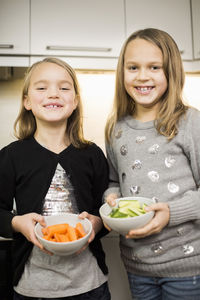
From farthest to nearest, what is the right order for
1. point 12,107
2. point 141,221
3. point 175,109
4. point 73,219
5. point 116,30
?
point 12,107, point 116,30, point 175,109, point 73,219, point 141,221

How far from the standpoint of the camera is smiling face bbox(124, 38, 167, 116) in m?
0.97

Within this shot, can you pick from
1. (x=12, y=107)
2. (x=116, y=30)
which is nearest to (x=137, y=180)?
(x=116, y=30)

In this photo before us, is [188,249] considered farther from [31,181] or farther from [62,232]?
Result: [31,181]

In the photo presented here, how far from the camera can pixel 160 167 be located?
93cm

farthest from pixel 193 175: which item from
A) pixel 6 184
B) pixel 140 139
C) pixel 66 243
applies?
pixel 6 184

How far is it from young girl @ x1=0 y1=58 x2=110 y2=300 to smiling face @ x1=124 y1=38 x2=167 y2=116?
0.68 feet

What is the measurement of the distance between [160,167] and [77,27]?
1054 millimetres

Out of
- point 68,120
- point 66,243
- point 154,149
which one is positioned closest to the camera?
point 66,243

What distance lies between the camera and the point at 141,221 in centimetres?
78

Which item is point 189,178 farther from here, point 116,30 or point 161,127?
point 116,30

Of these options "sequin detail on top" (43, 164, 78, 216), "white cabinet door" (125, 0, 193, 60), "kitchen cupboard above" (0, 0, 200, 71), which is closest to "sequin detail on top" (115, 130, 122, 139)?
"sequin detail on top" (43, 164, 78, 216)

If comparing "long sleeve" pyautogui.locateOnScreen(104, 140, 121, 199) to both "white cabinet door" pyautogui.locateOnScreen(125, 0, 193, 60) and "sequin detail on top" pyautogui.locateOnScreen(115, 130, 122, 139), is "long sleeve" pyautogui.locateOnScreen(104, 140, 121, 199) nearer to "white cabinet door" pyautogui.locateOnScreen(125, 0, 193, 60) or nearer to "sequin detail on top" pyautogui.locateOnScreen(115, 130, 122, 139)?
"sequin detail on top" pyautogui.locateOnScreen(115, 130, 122, 139)

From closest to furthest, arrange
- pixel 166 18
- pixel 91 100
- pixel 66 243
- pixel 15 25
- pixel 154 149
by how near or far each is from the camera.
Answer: pixel 66 243
pixel 154 149
pixel 15 25
pixel 166 18
pixel 91 100

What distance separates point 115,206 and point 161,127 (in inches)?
11.2
